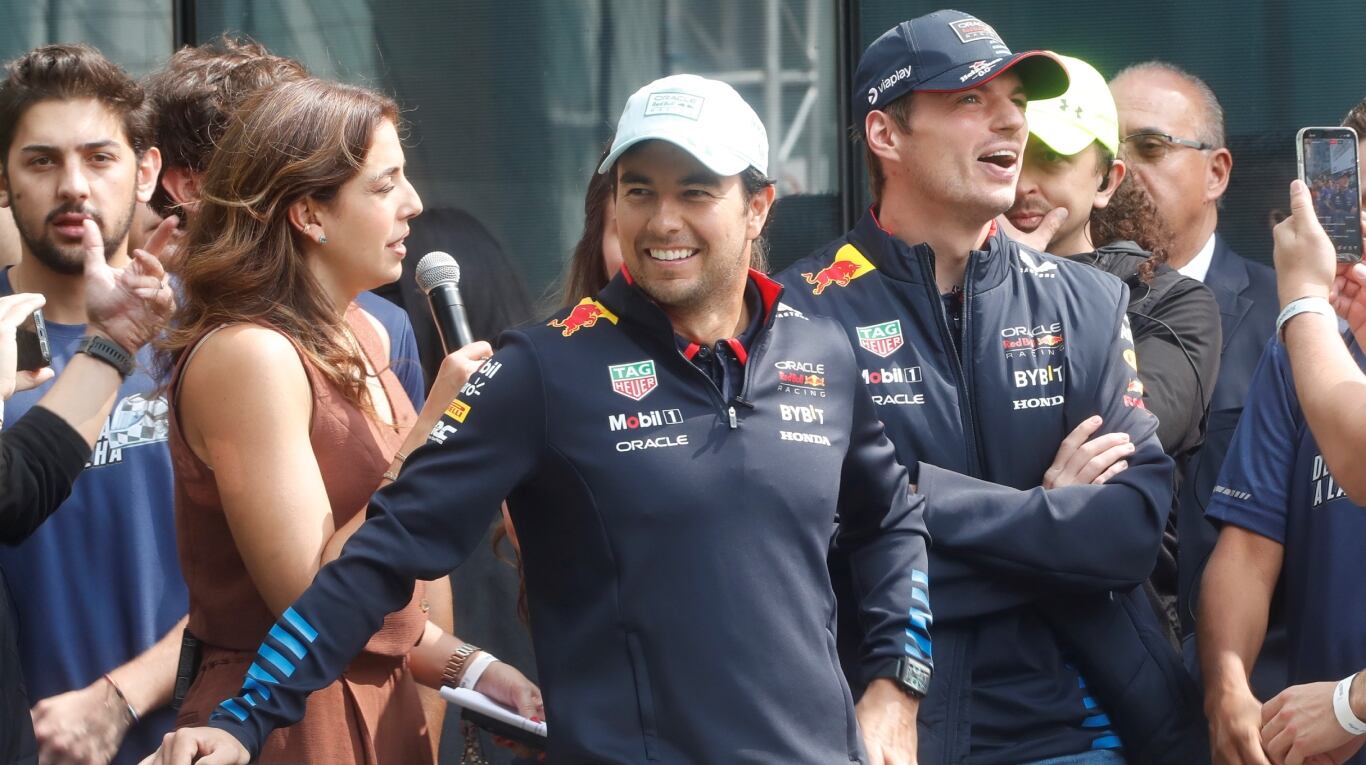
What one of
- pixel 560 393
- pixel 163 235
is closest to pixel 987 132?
pixel 560 393

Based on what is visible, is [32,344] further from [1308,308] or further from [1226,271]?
[1226,271]

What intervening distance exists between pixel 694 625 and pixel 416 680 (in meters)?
0.99

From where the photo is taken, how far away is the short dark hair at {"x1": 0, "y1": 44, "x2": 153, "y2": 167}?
3959 mm

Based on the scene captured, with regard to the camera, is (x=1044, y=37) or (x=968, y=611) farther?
(x=1044, y=37)

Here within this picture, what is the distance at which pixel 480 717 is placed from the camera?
10.1 feet

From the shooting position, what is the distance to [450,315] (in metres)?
3.26

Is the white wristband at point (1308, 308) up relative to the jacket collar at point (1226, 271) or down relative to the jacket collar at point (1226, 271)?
up

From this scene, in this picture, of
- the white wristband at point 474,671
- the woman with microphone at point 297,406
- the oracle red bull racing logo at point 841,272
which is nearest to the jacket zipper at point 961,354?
the oracle red bull racing logo at point 841,272

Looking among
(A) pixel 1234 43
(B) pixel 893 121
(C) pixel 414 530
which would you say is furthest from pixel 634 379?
(A) pixel 1234 43

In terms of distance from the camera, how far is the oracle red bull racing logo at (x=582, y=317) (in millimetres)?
2779

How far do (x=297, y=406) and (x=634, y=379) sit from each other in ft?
2.12

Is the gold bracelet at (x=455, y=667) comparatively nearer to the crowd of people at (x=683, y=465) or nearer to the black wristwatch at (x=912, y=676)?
the crowd of people at (x=683, y=465)

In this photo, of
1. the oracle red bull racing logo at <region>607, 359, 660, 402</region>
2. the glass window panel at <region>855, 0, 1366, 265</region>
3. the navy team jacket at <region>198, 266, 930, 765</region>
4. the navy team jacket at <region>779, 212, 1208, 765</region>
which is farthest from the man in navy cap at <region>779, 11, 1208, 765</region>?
the glass window panel at <region>855, 0, 1366, 265</region>

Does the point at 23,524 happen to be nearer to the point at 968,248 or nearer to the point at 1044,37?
the point at 968,248
